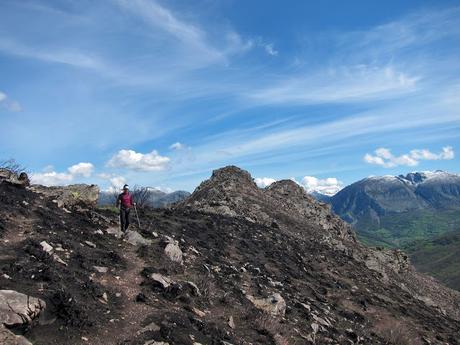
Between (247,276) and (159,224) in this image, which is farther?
(159,224)

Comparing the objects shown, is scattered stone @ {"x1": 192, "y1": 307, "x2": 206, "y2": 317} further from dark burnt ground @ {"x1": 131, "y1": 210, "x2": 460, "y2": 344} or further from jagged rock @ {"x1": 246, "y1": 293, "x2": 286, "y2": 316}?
jagged rock @ {"x1": 246, "y1": 293, "x2": 286, "y2": 316}

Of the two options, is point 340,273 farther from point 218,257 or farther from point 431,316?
point 218,257

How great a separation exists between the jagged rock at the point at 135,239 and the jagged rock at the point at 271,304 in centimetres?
747

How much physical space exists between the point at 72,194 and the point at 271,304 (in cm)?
1733

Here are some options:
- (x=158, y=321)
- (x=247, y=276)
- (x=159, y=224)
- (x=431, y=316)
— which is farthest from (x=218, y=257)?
(x=431, y=316)

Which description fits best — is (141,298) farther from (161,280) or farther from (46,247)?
(46,247)

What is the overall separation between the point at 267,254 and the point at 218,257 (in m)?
8.10

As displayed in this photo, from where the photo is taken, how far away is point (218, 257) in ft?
103

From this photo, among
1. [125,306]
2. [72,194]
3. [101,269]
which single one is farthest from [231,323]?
[72,194]

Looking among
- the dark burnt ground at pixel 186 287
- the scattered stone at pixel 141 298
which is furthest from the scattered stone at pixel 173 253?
the scattered stone at pixel 141 298

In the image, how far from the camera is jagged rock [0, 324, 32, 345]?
1170 centimetres

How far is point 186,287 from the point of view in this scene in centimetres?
2142

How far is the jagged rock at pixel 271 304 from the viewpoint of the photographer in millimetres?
23281

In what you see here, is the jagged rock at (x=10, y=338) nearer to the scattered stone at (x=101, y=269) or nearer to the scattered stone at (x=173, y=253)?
the scattered stone at (x=101, y=269)
